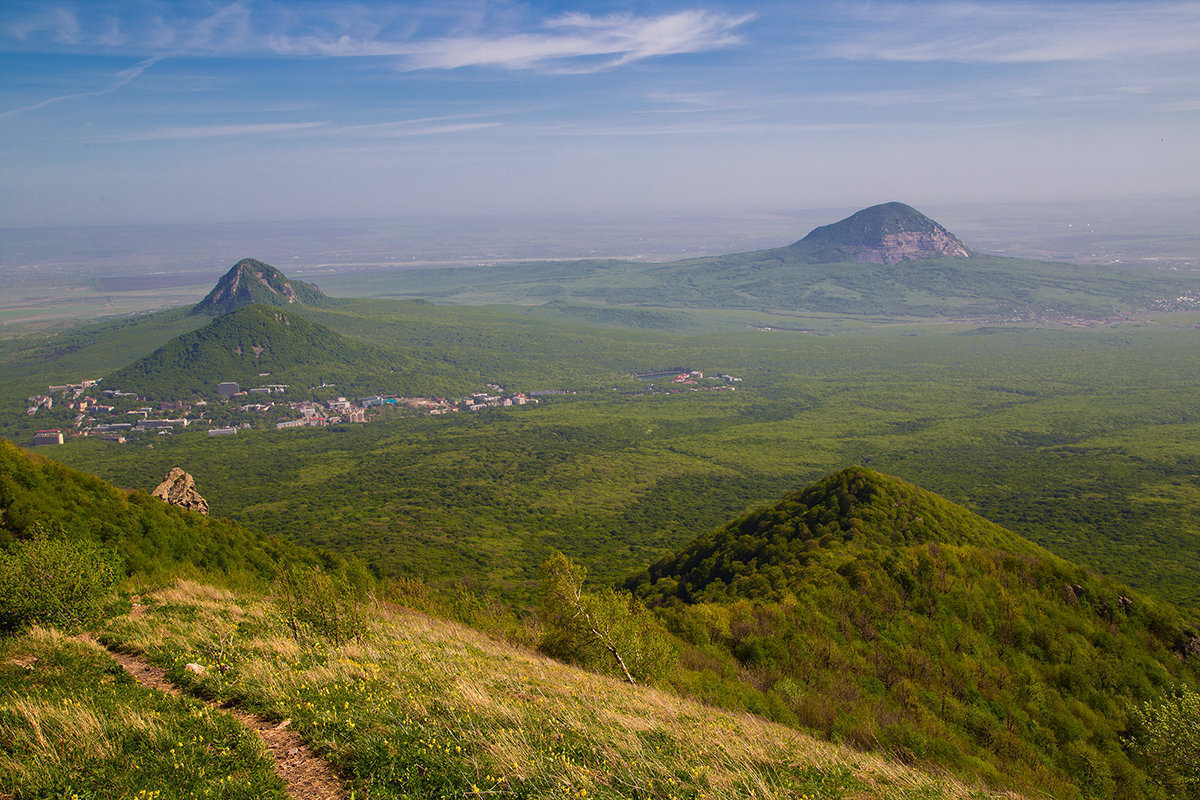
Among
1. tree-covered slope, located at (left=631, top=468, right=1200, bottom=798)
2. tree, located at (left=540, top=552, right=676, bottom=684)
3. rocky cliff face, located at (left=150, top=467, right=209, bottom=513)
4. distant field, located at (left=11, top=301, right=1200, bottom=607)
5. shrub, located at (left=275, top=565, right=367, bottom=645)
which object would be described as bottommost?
distant field, located at (left=11, top=301, right=1200, bottom=607)

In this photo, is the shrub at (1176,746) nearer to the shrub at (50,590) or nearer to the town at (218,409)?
the shrub at (50,590)

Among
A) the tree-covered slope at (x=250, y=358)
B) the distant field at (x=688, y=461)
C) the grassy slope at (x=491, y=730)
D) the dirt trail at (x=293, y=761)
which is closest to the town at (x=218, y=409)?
the tree-covered slope at (x=250, y=358)

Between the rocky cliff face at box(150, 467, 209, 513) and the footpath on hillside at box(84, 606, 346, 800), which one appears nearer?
the footpath on hillside at box(84, 606, 346, 800)

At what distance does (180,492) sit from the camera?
1684 inches

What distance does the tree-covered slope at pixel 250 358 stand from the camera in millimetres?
145000

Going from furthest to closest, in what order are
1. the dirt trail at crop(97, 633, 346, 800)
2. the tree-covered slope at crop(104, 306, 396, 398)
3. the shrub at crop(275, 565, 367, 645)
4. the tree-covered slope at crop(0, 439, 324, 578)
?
the tree-covered slope at crop(104, 306, 396, 398), the tree-covered slope at crop(0, 439, 324, 578), the shrub at crop(275, 565, 367, 645), the dirt trail at crop(97, 633, 346, 800)

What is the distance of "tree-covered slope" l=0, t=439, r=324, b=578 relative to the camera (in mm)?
23859

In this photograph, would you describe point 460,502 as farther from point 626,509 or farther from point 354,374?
point 354,374

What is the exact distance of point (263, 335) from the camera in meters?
166

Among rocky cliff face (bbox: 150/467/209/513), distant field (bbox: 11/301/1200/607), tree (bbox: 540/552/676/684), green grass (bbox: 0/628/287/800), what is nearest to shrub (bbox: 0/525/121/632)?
green grass (bbox: 0/628/287/800)

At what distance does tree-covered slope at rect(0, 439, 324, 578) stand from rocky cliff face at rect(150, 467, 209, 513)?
873 cm

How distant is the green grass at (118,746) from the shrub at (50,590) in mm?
2894

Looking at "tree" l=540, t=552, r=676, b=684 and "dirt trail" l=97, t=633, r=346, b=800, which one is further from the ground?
"dirt trail" l=97, t=633, r=346, b=800

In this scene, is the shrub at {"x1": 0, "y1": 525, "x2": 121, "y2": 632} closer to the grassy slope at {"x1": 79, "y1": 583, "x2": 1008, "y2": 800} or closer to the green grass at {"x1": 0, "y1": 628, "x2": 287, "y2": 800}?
the grassy slope at {"x1": 79, "y1": 583, "x2": 1008, "y2": 800}
